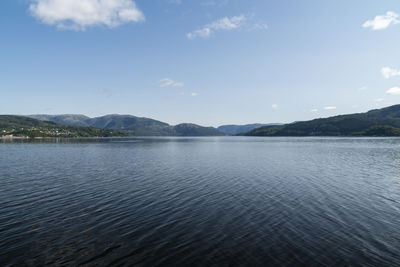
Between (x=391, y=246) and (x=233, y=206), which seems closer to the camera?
(x=391, y=246)

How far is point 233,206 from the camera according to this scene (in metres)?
26.3

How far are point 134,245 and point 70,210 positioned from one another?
12.7 m

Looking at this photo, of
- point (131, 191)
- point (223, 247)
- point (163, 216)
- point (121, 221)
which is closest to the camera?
point (223, 247)

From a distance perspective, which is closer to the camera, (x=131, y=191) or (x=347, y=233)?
(x=347, y=233)

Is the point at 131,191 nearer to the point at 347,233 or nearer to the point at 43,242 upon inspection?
the point at 43,242

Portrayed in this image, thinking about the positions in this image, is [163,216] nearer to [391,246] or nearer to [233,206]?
[233,206]

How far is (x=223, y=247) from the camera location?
1644 cm

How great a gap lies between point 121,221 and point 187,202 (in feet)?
29.7

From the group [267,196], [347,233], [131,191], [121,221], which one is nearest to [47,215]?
[121,221]

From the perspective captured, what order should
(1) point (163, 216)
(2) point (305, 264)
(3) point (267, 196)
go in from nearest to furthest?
(2) point (305, 264), (1) point (163, 216), (3) point (267, 196)

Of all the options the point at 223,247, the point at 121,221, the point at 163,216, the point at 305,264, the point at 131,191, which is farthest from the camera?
the point at 131,191

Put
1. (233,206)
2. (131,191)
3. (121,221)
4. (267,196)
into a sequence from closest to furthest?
(121,221) → (233,206) → (267,196) → (131,191)

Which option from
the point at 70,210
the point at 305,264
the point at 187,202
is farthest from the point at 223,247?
the point at 70,210

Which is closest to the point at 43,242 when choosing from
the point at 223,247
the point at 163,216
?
the point at 163,216
